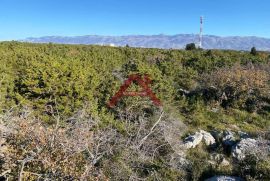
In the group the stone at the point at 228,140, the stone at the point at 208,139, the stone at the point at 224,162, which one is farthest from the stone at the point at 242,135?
the stone at the point at 224,162

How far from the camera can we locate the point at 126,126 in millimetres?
13477

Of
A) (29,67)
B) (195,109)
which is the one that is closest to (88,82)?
(29,67)

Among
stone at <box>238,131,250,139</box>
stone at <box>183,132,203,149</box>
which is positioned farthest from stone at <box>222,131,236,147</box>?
stone at <box>183,132,203,149</box>

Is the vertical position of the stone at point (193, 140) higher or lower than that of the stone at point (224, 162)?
higher

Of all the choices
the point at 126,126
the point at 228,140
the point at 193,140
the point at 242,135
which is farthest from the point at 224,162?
the point at 126,126

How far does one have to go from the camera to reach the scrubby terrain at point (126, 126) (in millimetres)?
9000

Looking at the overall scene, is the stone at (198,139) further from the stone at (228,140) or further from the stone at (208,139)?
the stone at (228,140)

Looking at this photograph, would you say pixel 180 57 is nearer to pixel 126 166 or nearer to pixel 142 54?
pixel 142 54

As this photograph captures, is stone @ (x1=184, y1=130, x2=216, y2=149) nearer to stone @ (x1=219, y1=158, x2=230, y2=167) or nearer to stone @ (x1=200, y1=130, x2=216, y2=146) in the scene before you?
stone @ (x1=200, y1=130, x2=216, y2=146)

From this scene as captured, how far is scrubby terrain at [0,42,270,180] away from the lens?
9.00 metres

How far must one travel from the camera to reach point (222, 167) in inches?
485

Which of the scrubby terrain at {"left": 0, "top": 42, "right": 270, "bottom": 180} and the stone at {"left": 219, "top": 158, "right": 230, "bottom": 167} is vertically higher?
the scrubby terrain at {"left": 0, "top": 42, "right": 270, "bottom": 180}

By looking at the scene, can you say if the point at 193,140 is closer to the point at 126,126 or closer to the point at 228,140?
the point at 228,140

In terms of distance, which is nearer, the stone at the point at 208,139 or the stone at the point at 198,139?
the stone at the point at 198,139
